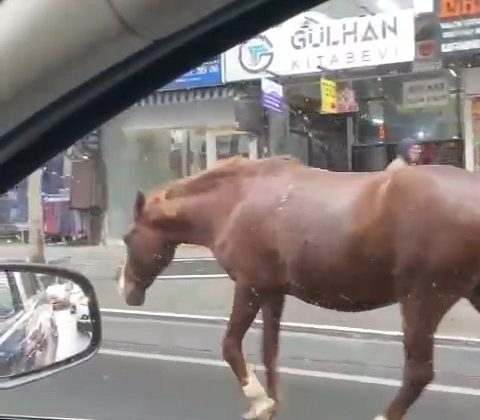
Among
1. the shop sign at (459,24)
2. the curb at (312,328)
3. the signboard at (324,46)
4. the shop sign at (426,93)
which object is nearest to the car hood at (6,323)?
the curb at (312,328)

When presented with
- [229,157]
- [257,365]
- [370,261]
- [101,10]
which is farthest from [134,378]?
[101,10]

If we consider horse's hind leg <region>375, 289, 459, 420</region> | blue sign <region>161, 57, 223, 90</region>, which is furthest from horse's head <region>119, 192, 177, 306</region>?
horse's hind leg <region>375, 289, 459, 420</region>

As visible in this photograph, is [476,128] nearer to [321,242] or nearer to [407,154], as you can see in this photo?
[407,154]

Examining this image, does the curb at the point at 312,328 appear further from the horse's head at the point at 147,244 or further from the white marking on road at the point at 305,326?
the horse's head at the point at 147,244

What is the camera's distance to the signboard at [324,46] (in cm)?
214

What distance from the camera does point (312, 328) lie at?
254 centimetres

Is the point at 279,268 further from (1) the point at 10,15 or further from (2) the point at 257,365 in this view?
(1) the point at 10,15

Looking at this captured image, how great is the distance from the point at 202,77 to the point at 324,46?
1.15 ft

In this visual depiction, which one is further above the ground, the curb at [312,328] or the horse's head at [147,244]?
the horse's head at [147,244]

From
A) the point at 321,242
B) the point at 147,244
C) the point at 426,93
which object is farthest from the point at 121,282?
the point at 426,93

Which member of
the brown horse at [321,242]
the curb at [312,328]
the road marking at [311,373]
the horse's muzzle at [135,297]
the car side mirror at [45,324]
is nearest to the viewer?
the car side mirror at [45,324]

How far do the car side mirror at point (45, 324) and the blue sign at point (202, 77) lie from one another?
1.92ft

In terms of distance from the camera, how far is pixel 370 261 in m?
2.12

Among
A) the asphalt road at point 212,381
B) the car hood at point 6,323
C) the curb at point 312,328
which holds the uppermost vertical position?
the car hood at point 6,323
